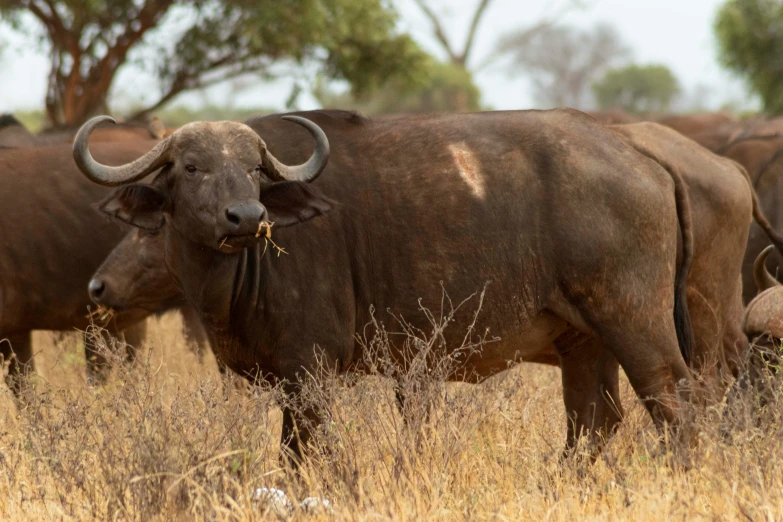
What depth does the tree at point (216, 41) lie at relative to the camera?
16.1 metres

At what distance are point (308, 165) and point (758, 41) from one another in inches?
842

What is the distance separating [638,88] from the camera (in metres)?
56.7

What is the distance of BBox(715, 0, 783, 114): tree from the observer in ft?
80.1

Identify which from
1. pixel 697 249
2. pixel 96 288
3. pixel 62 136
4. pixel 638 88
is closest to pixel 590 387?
pixel 697 249

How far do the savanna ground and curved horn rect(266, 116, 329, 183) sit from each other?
0.90 meters

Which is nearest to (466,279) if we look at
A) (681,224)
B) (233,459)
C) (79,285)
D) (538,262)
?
(538,262)

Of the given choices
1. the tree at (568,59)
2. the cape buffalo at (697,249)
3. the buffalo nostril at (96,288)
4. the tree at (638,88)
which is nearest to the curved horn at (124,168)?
the cape buffalo at (697,249)

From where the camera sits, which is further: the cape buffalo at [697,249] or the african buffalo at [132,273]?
the african buffalo at [132,273]

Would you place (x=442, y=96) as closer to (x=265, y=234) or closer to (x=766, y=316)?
(x=766, y=316)

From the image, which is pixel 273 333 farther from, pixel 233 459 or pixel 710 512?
pixel 710 512

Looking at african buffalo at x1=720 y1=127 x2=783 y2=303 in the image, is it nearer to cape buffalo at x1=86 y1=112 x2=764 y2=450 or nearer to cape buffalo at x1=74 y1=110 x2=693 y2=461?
cape buffalo at x1=86 y1=112 x2=764 y2=450

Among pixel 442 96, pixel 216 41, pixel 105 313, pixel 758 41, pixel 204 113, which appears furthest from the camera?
pixel 204 113

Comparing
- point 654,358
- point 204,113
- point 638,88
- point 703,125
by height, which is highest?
point 654,358

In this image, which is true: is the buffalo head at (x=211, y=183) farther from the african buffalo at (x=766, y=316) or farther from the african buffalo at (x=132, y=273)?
the african buffalo at (x=766, y=316)
